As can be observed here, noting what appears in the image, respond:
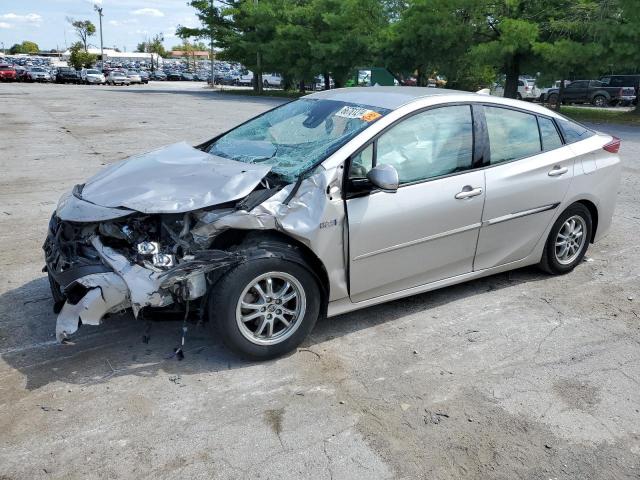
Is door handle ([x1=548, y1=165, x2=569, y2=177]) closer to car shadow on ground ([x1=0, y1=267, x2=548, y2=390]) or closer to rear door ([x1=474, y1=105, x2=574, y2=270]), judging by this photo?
rear door ([x1=474, y1=105, x2=574, y2=270])

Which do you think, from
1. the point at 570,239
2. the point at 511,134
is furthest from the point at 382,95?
the point at 570,239

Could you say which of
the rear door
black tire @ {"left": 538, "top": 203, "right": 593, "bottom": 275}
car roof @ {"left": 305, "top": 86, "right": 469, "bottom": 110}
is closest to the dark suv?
black tire @ {"left": 538, "top": 203, "right": 593, "bottom": 275}

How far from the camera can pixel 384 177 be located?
12.0ft

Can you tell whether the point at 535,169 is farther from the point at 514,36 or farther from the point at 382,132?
the point at 514,36

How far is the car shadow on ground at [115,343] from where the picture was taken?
3537 millimetres

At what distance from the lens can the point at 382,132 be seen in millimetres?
3945

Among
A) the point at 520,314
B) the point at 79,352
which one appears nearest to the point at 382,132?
the point at 520,314

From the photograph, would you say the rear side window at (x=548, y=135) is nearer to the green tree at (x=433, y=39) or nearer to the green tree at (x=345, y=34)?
the green tree at (x=433, y=39)

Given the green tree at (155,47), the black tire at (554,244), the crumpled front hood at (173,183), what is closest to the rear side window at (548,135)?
the black tire at (554,244)

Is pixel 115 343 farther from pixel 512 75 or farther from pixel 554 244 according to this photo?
pixel 512 75

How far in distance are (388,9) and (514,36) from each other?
Result: 1273 centimetres

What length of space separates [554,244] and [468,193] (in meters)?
1.29

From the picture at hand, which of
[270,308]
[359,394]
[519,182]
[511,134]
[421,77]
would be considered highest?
[421,77]

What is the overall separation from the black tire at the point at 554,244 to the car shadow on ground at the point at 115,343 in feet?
3.30
